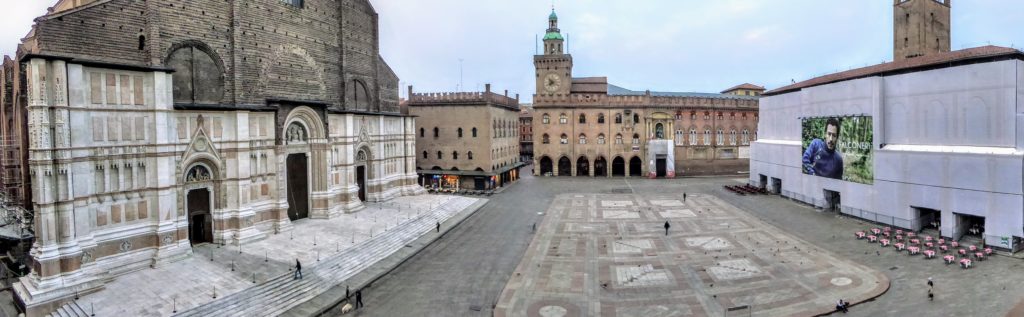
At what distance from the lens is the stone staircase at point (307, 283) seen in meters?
21.2

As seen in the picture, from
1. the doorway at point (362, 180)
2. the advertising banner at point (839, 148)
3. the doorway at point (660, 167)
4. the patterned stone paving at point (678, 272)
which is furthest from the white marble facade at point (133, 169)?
the doorway at point (660, 167)

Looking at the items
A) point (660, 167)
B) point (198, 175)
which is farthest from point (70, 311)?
point (660, 167)

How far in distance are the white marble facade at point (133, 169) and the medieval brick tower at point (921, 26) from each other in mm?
59546

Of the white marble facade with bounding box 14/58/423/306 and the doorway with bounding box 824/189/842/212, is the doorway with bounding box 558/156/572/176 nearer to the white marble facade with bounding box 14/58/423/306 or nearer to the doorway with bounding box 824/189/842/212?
the doorway with bounding box 824/189/842/212

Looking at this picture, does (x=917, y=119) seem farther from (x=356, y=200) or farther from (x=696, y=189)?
(x=356, y=200)

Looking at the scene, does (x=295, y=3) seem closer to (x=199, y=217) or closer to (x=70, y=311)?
(x=199, y=217)

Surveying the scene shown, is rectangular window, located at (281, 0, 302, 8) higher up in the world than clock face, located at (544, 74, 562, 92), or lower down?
higher up

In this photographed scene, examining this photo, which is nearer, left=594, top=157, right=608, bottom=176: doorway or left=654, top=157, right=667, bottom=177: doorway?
left=654, top=157, right=667, bottom=177: doorway

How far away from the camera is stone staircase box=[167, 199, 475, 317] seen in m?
21.2

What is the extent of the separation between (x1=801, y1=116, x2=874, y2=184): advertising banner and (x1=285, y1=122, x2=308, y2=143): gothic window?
4226 centimetres

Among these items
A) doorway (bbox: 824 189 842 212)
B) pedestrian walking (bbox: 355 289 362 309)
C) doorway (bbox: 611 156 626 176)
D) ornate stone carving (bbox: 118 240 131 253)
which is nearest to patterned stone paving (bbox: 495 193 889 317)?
pedestrian walking (bbox: 355 289 362 309)

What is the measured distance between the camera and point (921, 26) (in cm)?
5259

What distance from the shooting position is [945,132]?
108 ft

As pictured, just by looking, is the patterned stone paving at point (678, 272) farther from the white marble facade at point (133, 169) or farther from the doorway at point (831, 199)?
the white marble facade at point (133, 169)
